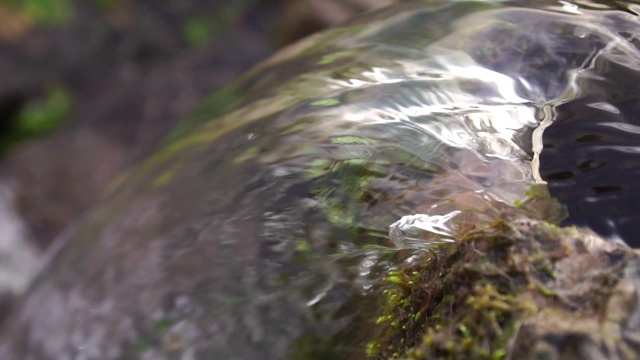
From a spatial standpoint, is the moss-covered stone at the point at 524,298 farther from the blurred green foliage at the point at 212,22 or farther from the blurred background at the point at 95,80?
the blurred green foliage at the point at 212,22

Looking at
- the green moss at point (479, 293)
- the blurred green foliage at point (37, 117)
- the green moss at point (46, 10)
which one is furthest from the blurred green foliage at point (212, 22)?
the green moss at point (479, 293)

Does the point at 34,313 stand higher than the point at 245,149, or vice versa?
the point at 245,149

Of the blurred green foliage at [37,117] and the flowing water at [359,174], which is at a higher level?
the flowing water at [359,174]

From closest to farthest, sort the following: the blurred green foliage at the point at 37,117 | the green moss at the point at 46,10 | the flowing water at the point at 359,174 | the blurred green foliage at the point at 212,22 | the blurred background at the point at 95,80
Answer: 1. the flowing water at the point at 359,174
2. the blurred background at the point at 95,80
3. the blurred green foliage at the point at 37,117
4. the green moss at the point at 46,10
5. the blurred green foliage at the point at 212,22

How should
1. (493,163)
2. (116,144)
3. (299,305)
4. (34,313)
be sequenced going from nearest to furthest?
1. (493,163)
2. (299,305)
3. (34,313)
4. (116,144)

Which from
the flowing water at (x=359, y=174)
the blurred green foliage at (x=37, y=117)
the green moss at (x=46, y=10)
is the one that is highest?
the green moss at (x=46, y=10)

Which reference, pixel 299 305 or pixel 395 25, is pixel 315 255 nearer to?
pixel 299 305

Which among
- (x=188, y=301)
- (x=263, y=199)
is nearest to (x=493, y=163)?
(x=263, y=199)
